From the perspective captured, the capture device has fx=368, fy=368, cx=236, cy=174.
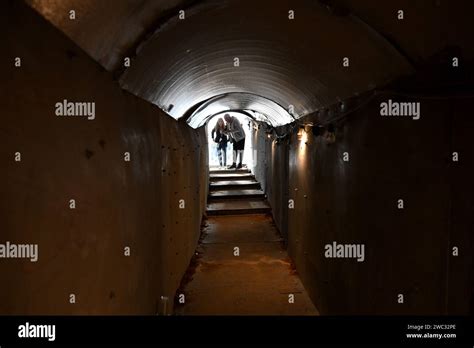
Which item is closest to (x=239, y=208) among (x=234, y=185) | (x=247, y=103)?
(x=234, y=185)

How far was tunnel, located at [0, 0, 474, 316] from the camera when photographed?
172 centimetres

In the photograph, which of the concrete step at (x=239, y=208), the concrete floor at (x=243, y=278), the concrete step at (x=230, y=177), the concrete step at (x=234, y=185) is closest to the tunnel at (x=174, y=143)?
the concrete floor at (x=243, y=278)

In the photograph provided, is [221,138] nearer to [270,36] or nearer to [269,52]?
[269,52]

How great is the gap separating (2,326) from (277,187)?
8.36 metres

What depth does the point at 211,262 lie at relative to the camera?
7.59m

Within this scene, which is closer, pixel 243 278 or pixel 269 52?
pixel 269 52

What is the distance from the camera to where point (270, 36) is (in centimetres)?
357

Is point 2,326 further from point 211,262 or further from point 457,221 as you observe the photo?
point 211,262

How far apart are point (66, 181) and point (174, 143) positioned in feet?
11.8

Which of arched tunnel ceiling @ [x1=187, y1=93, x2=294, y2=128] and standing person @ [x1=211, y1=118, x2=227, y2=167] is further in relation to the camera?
standing person @ [x1=211, y1=118, x2=227, y2=167]

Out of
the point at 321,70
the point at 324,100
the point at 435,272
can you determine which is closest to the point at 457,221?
the point at 435,272

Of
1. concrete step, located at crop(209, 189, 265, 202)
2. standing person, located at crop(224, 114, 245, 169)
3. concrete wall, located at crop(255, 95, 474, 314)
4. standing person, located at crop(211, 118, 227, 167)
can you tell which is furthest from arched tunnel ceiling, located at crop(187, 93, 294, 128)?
standing person, located at crop(211, 118, 227, 167)

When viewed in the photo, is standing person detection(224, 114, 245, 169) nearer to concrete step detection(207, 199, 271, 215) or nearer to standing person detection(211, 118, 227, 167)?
standing person detection(211, 118, 227, 167)

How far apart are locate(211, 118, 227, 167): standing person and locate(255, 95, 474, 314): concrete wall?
13.0 m
